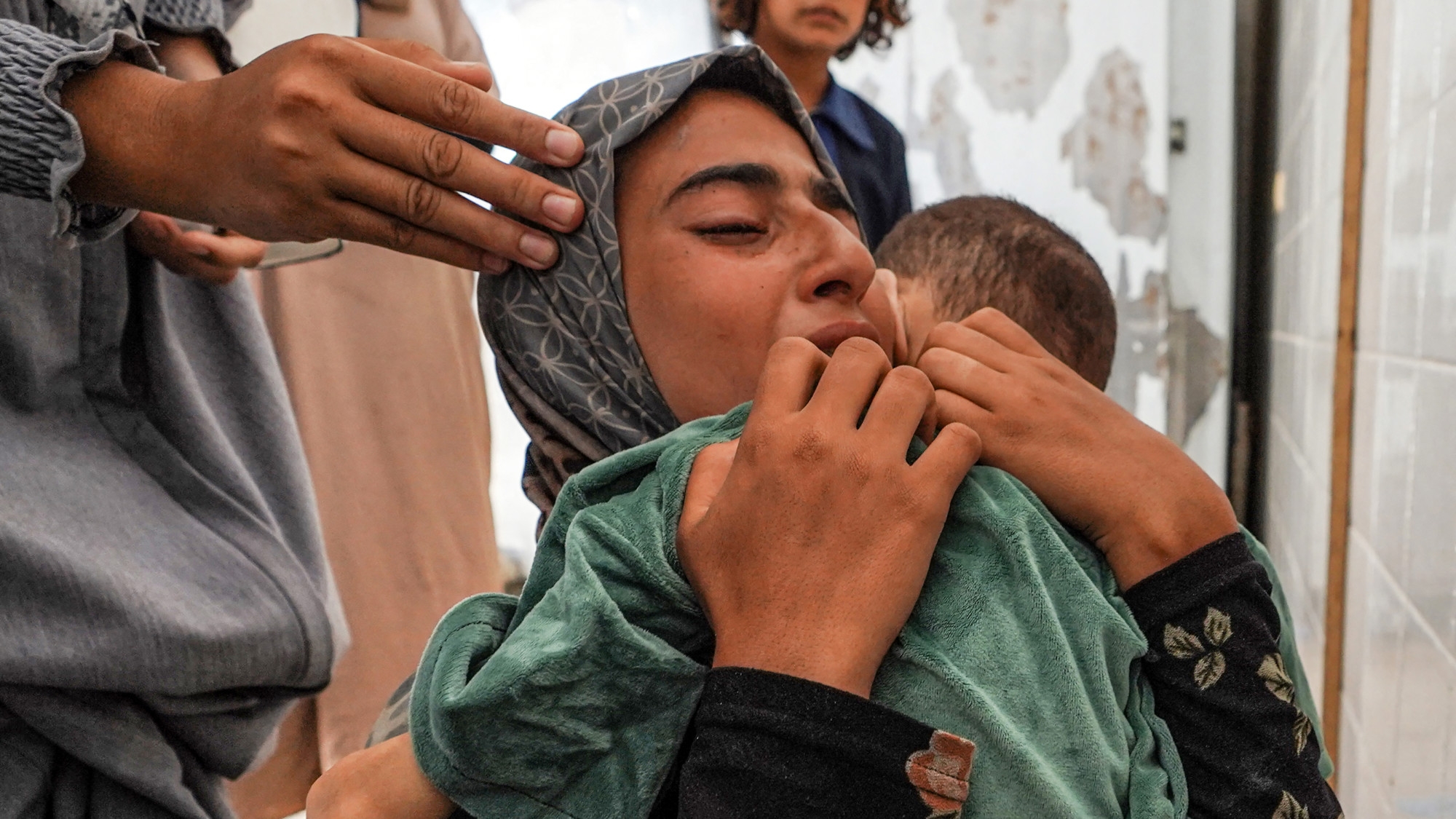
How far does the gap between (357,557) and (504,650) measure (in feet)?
4.82

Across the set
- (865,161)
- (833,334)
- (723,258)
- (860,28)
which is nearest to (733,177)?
(723,258)

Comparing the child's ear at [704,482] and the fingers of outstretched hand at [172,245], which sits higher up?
the fingers of outstretched hand at [172,245]

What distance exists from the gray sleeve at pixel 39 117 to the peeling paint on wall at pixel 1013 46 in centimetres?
259

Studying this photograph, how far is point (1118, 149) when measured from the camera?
2.87 metres

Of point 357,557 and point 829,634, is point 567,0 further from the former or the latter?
point 829,634

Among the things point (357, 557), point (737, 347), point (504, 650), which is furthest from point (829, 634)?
point (357, 557)

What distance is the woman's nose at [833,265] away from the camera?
970mm

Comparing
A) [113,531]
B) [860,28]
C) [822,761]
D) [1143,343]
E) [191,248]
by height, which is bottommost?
[1143,343]

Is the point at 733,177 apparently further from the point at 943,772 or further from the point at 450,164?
the point at 943,772

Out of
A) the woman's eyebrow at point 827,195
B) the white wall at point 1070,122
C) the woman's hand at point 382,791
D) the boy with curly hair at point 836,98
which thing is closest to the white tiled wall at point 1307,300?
the white wall at point 1070,122

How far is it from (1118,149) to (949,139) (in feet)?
1.57

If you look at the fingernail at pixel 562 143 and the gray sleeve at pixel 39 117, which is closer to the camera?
the gray sleeve at pixel 39 117

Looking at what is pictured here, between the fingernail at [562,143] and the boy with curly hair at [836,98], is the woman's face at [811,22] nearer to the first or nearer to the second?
the boy with curly hair at [836,98]

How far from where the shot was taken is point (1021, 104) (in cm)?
296
